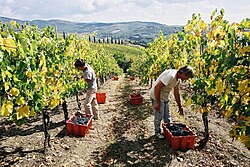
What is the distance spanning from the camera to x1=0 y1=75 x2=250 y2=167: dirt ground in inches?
209

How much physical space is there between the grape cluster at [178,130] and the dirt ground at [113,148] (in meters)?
0.38

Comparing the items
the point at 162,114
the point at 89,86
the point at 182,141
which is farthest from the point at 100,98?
the point at 182,141

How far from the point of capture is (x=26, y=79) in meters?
3.56

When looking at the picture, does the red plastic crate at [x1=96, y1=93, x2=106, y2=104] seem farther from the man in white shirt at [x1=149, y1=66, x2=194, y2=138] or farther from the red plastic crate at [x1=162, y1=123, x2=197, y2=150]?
the red plastic crate at [x1=162, y1=123, x2=197, y2=150]

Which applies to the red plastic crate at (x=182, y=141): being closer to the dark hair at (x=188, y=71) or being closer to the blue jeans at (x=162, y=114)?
the blue jeans at (x=162, y=114)

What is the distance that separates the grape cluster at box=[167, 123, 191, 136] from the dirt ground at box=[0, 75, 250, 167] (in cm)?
38

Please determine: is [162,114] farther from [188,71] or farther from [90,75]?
[90,75]

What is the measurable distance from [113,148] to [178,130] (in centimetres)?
173

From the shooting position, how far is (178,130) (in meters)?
5.83

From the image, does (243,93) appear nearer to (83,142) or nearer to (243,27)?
(243,27)

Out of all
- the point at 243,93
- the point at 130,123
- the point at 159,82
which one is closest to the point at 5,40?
the point at 243,93

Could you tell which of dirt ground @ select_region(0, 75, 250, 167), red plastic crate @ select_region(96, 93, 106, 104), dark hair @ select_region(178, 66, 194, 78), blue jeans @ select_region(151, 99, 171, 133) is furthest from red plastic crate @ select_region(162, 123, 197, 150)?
red plastic crate @ select_region(96, 93, 106, 104)

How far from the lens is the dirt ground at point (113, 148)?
17.4ft

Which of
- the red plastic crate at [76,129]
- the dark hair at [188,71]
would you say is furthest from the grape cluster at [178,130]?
the red plastic crate at [76,129]
